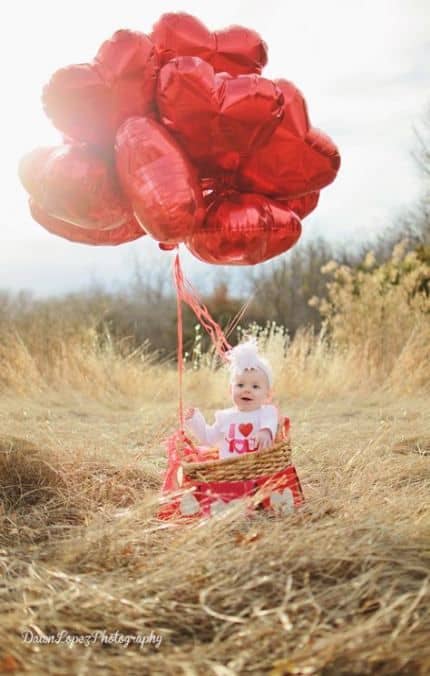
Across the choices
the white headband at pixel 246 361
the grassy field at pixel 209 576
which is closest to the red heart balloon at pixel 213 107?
the white headband at pixel 246 361

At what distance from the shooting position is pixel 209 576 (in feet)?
5.66

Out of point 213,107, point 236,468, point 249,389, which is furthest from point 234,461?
point 213,107

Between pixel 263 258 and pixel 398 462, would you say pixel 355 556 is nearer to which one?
pixel 263 258

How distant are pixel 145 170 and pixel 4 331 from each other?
5.47 metres

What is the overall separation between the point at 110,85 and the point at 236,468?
1240 millimetres

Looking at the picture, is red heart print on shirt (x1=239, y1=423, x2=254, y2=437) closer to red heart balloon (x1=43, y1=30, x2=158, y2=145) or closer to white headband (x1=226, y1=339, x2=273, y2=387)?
white headband (x1=226, y1=339, x2=273, y2=387)

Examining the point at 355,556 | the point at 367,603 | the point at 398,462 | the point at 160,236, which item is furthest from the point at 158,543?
the point at 398,462

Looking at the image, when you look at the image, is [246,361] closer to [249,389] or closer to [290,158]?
[249,389]

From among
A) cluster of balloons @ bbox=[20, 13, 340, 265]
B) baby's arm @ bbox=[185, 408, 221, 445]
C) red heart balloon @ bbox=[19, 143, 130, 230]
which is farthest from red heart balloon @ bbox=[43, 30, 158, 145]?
baby's arm @ bbox=[185, 408, 221, 445]

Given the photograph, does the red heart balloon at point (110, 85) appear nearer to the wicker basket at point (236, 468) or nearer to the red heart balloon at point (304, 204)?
the red heart balloon at point (304, 204)

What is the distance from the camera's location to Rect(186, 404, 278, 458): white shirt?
2539 mm

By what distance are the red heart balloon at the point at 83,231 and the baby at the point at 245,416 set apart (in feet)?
1.89

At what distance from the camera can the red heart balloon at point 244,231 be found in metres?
2.29

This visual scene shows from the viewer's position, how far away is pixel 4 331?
23.7ft
